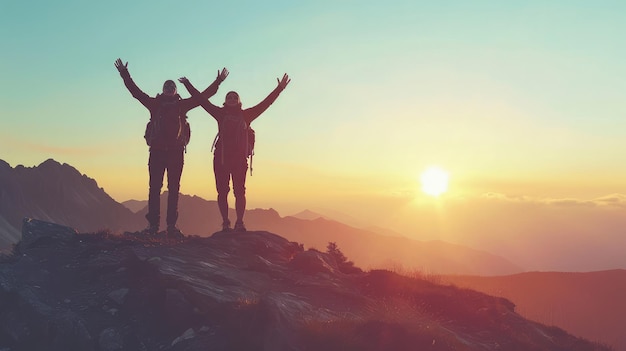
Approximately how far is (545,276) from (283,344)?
89.4m

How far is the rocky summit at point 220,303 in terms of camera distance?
9008 millimetres

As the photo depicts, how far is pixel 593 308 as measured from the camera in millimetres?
80375

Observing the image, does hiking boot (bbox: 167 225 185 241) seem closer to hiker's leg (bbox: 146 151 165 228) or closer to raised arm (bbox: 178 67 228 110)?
hiker's leg (bbox: 146 151 165 228)

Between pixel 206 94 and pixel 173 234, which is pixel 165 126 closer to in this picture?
pixel 206 94

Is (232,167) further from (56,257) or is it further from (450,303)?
(450,303)

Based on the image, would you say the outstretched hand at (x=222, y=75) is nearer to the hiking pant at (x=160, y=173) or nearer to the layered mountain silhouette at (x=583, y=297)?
the hiking pant at (x=160, y=173)

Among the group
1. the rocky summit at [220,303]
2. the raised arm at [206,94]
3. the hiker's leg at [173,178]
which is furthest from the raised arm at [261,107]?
the rocky summit at [220,303]

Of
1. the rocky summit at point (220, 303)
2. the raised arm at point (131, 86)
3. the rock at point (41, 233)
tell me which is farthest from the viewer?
the raised arm at point (131, 86)

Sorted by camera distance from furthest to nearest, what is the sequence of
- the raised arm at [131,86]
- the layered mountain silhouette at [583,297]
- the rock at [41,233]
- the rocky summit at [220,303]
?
the layered mountain silhouette at [583,297] < the raised arm at [131,86] < the rock at [41,233] < the rocky summit at [220,303]

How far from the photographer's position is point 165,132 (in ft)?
46.9

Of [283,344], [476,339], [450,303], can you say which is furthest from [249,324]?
[450,303]

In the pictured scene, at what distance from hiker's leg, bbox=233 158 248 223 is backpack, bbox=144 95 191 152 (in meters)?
1.86

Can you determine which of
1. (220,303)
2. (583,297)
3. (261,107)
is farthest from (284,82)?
(583,297)

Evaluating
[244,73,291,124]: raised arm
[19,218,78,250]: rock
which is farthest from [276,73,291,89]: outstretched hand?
[19,218,78,250]: rock
